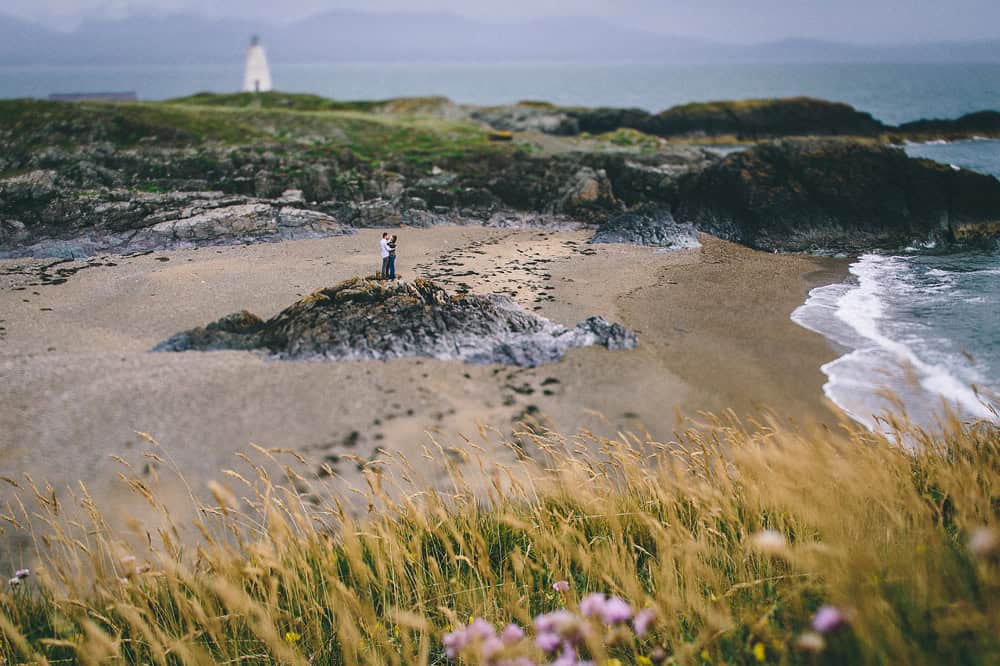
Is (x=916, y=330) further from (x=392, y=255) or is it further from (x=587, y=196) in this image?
(x=587, y=196)

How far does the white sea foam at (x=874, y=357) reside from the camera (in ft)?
34.1

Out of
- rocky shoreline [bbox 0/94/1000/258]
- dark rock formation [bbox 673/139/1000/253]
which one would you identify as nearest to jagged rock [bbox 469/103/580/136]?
rocky shoreline [bbox 0/94/1000/258]

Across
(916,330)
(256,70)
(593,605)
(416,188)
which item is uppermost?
(256,70)

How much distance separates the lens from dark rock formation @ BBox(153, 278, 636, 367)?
1235cm

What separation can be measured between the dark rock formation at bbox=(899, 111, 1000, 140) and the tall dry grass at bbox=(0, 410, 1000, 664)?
6002 cm

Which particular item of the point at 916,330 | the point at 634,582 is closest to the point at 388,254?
the point at 916,330

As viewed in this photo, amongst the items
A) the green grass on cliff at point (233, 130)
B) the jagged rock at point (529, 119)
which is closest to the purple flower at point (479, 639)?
the green grass on cliff at point (233, 130)

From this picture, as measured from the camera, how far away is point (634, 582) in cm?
246

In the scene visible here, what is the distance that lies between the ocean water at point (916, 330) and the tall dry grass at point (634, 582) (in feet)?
16.5

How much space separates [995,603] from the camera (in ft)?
5.59

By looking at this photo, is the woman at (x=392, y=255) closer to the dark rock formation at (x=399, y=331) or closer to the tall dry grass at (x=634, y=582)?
the dark rock formation at (x=399, y=331)

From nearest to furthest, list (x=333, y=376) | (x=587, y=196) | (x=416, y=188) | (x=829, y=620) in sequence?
(x=829, y=620)
(x=333, y=376)
(x=587, y=196)
(x=416, y=188)

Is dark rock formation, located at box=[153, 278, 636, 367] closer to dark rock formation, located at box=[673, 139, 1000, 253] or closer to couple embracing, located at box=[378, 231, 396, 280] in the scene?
couple embracing, located at box=[378, 231, 396, 280]

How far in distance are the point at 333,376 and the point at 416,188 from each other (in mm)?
A: 19268
